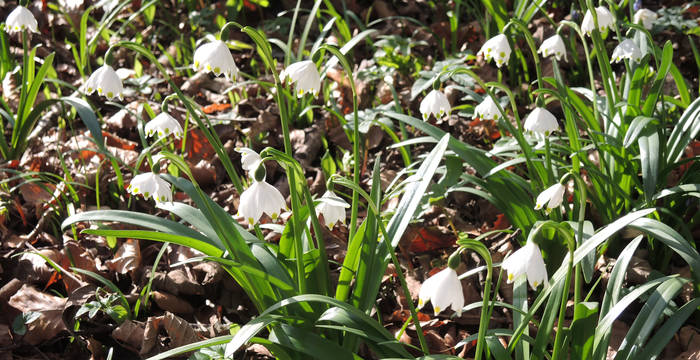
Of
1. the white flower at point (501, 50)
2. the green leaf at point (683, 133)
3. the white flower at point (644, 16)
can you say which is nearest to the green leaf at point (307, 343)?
the white flower at point (501, 50)

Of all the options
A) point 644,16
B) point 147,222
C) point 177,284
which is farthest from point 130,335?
point 644,16

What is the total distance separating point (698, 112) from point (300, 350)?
1.50m

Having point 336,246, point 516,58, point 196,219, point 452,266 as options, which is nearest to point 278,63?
point 516,58

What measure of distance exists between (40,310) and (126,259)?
319 mm

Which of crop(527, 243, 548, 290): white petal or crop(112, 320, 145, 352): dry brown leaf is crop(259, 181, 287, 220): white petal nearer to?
Result: crop(527, 243, 548, 290): white petal

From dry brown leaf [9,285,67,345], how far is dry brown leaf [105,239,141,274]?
0.20m

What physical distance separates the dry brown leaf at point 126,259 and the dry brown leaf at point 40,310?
201 millimetres

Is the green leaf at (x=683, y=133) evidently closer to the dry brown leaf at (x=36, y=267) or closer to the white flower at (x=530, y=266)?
the white flower at (x=530, y=266)

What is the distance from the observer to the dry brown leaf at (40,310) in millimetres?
2074

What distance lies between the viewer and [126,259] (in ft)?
7.61

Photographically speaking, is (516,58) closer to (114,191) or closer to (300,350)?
(114,191)

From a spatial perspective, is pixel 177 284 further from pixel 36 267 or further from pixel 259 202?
pixel 259 202

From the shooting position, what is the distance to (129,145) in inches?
119

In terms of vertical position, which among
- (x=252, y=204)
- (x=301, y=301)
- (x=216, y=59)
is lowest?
(x=301, y=301)
